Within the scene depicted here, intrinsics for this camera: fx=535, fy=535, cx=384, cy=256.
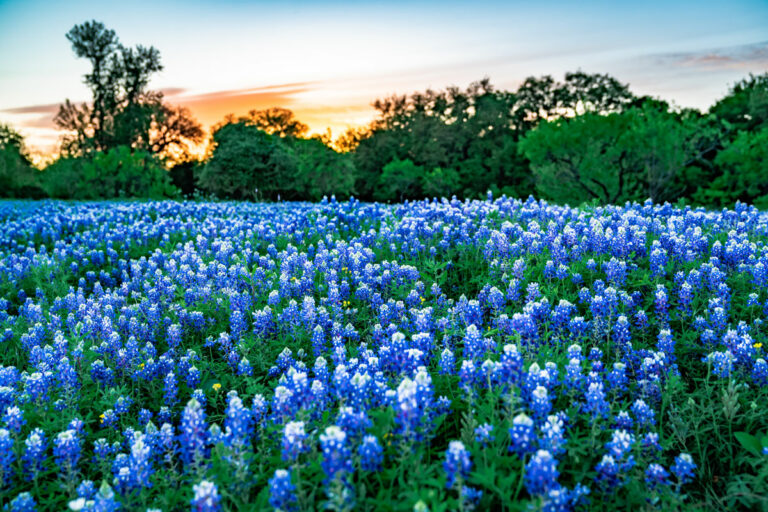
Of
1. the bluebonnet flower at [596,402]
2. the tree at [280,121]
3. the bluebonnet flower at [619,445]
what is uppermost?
the tree at [280,121]

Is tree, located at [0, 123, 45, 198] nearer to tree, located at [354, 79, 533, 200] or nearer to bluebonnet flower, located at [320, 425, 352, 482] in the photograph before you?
tree, located at [354, 79, 533, 200]

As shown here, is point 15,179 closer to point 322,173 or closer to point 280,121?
point 322,173

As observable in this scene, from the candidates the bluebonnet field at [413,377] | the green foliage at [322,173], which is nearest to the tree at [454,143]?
the green foliage at [322,173]

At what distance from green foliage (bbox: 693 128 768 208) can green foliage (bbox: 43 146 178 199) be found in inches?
1491

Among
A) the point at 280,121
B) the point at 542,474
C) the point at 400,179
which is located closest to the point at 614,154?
the point at 400,179

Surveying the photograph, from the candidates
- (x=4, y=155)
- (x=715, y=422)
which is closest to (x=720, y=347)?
(x=715, y=422)

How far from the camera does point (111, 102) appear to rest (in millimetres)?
57438

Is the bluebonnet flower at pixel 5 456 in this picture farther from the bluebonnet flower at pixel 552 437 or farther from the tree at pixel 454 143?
the tree at pixel 454 143

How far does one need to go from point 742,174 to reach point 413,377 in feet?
138

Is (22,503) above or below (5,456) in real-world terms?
below

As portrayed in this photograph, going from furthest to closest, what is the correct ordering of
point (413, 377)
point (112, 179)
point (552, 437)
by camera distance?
1. point (112, 179)
2. point (413, 377)
3. point (552, 437)

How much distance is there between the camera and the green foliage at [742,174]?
35.7 metres

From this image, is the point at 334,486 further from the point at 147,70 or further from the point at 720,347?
the point at 147,70

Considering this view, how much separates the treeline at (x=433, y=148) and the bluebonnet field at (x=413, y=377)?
369 inches
